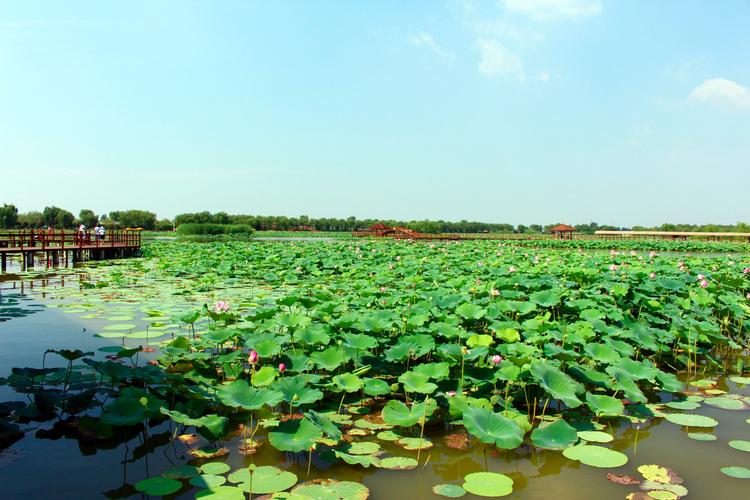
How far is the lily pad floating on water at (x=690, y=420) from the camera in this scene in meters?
2.89

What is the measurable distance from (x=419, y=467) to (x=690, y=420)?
1760mm

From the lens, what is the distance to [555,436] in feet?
7.82

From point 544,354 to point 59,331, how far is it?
4741mm

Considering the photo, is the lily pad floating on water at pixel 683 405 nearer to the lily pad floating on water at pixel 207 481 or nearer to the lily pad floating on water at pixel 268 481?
the lily pad floating on water at pixel 268 481

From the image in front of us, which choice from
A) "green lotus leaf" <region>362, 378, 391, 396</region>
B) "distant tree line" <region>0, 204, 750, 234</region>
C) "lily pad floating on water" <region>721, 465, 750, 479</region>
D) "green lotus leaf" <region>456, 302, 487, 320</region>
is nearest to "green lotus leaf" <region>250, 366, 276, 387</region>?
"green lotus leaf" <region>362, 378, 391, 396</region>

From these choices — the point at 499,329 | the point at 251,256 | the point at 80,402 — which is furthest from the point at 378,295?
the point at 251,256

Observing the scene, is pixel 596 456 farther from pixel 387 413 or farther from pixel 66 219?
pixel 66 219

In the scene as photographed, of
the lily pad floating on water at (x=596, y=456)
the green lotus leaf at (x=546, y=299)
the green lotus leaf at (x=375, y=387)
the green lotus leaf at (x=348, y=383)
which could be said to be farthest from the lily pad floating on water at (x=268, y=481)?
the green lotus leaf at (x=546, y=299)

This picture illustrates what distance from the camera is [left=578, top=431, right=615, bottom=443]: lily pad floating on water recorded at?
103 inches

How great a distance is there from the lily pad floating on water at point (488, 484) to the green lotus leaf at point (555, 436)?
0.29 meters

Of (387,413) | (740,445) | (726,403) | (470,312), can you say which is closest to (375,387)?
(387,413)

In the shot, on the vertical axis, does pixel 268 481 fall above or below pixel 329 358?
below

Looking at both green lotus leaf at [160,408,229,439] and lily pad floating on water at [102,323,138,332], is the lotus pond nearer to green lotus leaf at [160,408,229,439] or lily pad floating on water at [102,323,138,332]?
green lotus leaf at [160,408,229,439]

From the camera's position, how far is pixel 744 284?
22.2 ft
